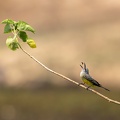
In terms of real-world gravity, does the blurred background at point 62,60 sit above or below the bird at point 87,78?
above

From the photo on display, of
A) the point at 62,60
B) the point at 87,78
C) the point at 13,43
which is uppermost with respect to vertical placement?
the point at 62,60

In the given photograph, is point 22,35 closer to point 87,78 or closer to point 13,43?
point 13,43

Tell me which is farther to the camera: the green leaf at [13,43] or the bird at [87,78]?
the bird at [87,78]

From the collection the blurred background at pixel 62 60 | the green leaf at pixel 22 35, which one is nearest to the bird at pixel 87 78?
the green leaf at pixel 22 35

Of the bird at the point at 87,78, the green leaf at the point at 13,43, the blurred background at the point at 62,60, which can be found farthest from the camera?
the blurred background at the point at 62,60

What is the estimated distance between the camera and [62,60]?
54.3 feet

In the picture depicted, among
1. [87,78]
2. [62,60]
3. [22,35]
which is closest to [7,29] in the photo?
[22,35]

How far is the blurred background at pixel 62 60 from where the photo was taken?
42.4ft

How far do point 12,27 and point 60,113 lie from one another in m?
9.96

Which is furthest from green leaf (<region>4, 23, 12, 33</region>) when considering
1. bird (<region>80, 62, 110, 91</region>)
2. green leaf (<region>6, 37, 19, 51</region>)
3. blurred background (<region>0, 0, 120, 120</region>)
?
blurred background (<region>0, 0, 120, 120</region>)

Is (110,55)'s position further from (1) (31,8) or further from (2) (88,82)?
(2) (88,82)

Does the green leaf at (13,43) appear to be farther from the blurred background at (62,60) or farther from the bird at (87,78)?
the blurred background at (62,60)

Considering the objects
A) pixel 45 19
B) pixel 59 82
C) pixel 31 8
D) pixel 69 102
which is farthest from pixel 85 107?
pixel 31 8

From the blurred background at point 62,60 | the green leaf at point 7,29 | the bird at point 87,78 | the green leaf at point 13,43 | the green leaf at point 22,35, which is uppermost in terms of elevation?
the blurred background at point 62,60
